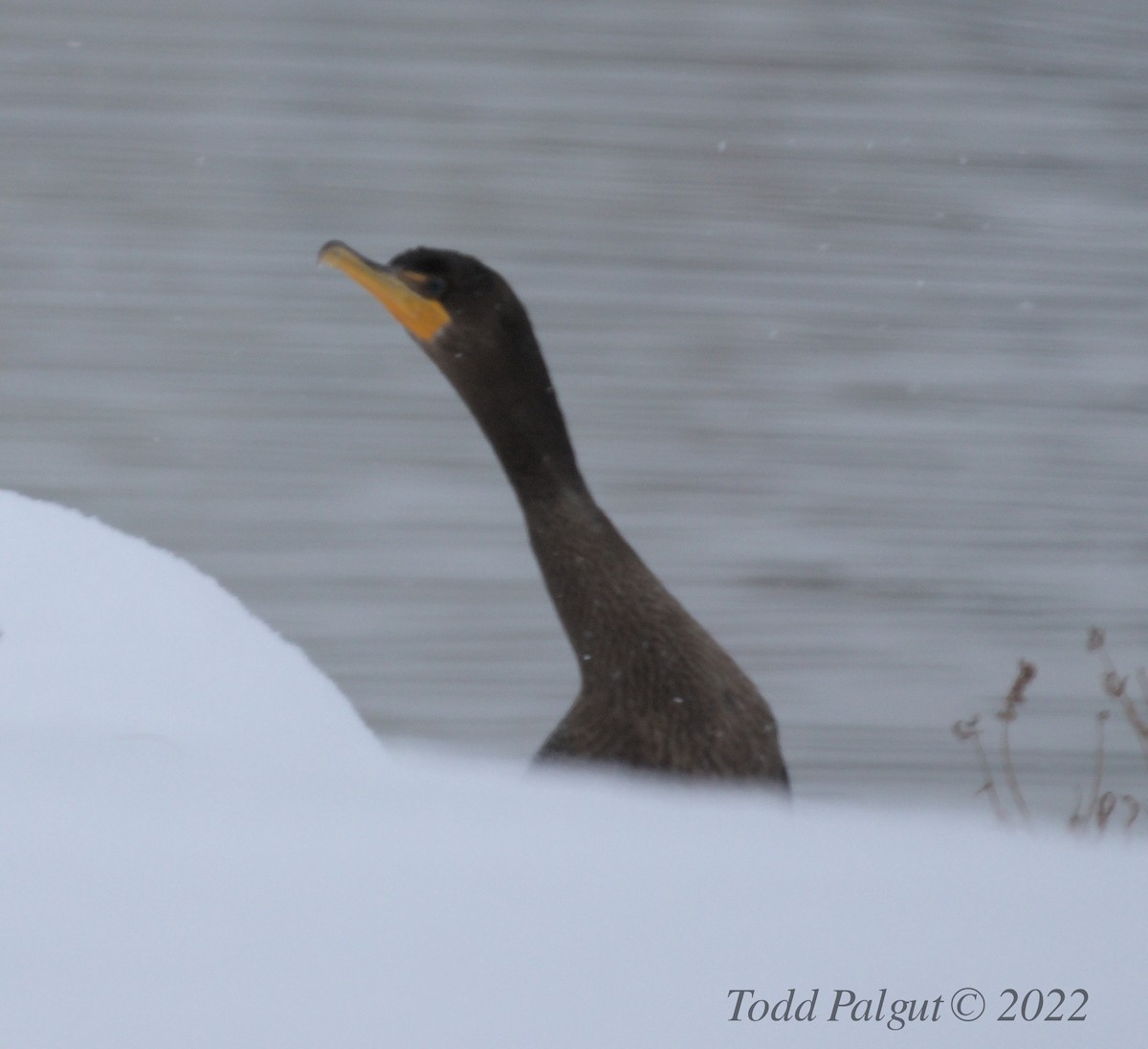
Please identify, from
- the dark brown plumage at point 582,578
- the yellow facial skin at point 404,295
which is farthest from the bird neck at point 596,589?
the yellow facial skin at point 404,295

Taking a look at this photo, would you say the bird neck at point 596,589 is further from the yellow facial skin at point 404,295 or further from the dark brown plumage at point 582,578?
the yellow facial skin at point 404,295

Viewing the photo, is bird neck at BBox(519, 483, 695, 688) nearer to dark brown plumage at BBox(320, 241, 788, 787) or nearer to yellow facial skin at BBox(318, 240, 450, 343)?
dark brown plumage at BBox(320, 241, 788, 787)

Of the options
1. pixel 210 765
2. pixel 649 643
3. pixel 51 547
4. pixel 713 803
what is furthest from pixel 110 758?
pixel 649 643

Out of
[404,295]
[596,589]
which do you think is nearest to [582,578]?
[596,589]

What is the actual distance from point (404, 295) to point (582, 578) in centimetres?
29

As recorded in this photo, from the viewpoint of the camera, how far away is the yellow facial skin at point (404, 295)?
4.03 feet

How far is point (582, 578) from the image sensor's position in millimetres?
1218

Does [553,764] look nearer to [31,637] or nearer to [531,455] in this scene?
[531,455]

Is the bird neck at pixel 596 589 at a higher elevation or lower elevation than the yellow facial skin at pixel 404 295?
lower

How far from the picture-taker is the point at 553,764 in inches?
46.1

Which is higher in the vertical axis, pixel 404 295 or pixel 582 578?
pixel 404 295

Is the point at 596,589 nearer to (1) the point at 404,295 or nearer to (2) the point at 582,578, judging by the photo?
(2) the point at 582,578

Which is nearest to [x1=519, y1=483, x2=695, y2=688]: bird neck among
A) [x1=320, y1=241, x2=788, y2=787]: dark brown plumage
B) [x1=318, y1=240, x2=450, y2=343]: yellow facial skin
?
[x1=320, y1=241, x2=788, y2=787]: dark brown plumage

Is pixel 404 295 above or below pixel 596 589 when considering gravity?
above
